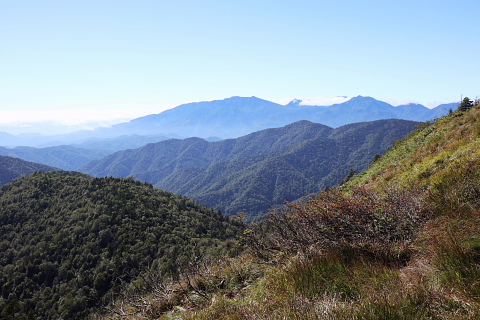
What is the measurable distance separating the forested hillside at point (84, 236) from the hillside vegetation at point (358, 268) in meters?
58.7

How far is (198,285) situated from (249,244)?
1624 mm

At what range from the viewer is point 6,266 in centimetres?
8294

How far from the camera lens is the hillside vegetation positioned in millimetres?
2600

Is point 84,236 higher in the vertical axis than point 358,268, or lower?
lower

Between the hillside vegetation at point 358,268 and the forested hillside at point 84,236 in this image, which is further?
the forested hillside at point 84,236

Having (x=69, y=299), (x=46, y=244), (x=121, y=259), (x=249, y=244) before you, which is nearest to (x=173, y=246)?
(x=121, y=259)

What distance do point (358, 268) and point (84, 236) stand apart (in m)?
105

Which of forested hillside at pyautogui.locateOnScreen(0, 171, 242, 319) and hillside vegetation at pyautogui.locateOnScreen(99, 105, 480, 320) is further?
forested hillside at pyautogui.locateOnScreen(0, 171, 242, 319)

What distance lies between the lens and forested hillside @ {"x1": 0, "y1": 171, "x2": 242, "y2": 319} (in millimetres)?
72188

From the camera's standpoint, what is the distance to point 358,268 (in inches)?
138

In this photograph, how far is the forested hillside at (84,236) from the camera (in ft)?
237

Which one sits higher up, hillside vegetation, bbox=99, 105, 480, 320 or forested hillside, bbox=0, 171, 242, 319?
hillside vegetation, bbox=99, 105, 480, 320

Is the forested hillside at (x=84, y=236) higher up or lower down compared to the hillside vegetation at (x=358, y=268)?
lower down

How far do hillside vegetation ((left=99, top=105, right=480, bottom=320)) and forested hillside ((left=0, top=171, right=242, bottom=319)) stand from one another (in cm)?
5865
